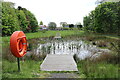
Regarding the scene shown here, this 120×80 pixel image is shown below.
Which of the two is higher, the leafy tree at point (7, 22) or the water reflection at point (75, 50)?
the leafy tree at point (7, 22)

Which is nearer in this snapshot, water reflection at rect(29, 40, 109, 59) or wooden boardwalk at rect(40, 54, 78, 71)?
wooden boardwalk at rect(40, 54, 78, 71)

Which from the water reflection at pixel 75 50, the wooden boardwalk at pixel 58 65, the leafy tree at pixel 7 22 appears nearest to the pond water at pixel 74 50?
the water reflection at pixel 75 50

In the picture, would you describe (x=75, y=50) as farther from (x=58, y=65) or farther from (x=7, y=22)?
(x=7, y=22)

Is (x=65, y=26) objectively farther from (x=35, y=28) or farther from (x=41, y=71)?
(x=41, y=71)

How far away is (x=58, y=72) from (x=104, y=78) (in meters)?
1.04

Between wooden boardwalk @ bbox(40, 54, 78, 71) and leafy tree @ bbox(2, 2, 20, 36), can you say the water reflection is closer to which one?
wooden boardwalk @ bbox(40, 54, 78, 71)

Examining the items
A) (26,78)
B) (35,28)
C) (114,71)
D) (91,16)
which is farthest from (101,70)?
Answer: (35,28)

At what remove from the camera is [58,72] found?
2.77m

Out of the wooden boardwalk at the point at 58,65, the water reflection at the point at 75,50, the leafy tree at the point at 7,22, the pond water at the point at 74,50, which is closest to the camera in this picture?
the wooden boardwalk at the point at 58,65

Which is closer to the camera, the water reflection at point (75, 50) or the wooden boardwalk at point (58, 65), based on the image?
the wooden boardwalk at point (58, 65)

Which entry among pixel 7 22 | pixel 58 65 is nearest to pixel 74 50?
pixel 58 65

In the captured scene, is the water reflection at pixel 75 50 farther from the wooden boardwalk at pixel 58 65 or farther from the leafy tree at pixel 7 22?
the leafy tree at pixel 7 22

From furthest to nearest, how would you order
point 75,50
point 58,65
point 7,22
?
point 7,22 → point 75,50 → point 58,65

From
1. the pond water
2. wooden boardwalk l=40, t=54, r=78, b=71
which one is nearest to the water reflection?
the pond water
